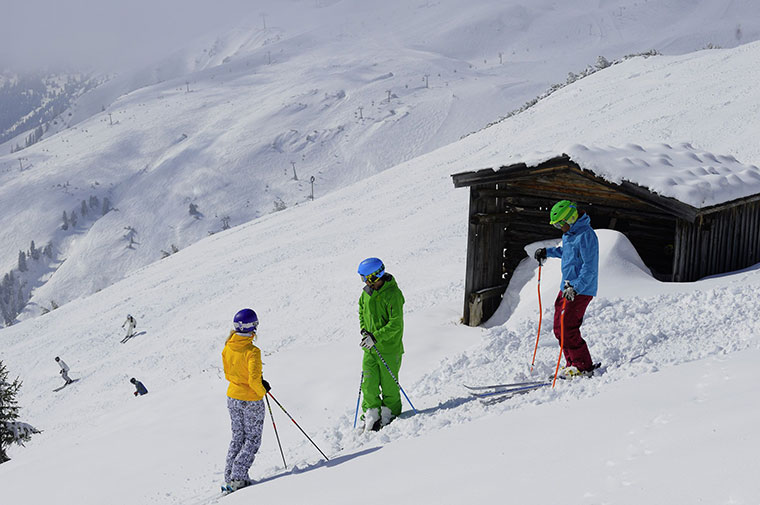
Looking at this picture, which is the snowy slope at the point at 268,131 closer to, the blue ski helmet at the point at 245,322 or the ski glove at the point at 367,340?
the ski glove at the point at 367,340

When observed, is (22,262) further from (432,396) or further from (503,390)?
(503,390)

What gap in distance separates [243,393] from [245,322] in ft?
2.56

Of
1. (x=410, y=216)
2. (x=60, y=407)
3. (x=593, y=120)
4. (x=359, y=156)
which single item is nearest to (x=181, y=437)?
(x=60, y=407)

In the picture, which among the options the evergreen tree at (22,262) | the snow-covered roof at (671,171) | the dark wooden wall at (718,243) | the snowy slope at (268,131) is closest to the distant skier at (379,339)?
the snow-covered roof at (671,171)

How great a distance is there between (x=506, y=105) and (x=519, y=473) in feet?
448

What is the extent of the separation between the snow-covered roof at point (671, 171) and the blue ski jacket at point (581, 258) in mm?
3736

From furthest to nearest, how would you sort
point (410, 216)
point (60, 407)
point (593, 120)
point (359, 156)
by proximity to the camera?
point (359, 156) → point (593, 120) → point (410, 216) → point (60, 407)

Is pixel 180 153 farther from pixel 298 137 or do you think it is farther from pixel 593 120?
pixel 593 120

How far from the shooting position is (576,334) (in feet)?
24.6

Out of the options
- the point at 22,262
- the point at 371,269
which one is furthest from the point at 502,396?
the point at 22,262

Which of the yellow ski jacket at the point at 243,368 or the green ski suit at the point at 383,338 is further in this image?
the green ski suit at the point at 383,338

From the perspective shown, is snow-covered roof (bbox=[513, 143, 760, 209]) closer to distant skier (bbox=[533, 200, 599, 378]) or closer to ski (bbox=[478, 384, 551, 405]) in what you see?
distant skier (bbox=[533, 200, 599, 378])

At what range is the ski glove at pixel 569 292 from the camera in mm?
7250

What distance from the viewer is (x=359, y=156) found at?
12800 centimetres
